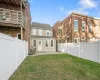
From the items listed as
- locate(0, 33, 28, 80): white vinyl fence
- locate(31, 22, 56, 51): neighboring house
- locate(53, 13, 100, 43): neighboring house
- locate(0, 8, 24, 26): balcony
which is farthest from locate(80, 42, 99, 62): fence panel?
locate(31, 22, 56, 51): neighboring house

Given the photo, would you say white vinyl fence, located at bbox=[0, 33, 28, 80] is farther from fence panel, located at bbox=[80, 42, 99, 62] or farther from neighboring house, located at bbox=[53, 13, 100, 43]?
neighboring house, located at bbox=[53, 13, 100, 43]

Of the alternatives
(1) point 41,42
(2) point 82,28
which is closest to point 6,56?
(2) point 82,28

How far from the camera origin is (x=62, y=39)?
82.8ft

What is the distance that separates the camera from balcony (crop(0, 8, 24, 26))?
42.5 feet

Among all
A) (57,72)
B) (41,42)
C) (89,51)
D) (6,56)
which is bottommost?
(57,72)

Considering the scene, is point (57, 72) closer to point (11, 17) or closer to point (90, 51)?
point (90, 51)

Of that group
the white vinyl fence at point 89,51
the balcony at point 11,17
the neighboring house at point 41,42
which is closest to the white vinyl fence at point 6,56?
the white vinyl fence at point 89,51

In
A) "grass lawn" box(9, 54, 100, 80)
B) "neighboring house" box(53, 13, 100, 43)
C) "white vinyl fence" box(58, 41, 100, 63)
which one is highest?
"neighboring house" box(53, 13, 100, 43)

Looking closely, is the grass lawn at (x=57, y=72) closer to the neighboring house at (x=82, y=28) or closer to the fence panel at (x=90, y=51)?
the fence panel at (x=90, y=51)

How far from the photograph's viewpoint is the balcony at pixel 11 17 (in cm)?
1296

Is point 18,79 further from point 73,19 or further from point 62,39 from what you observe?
point 62,39

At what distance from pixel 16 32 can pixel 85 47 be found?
911 cm

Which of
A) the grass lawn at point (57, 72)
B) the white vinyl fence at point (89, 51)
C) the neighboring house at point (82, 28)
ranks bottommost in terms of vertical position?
the grass lawn at point (57, 72)

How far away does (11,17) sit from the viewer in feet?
43.9
